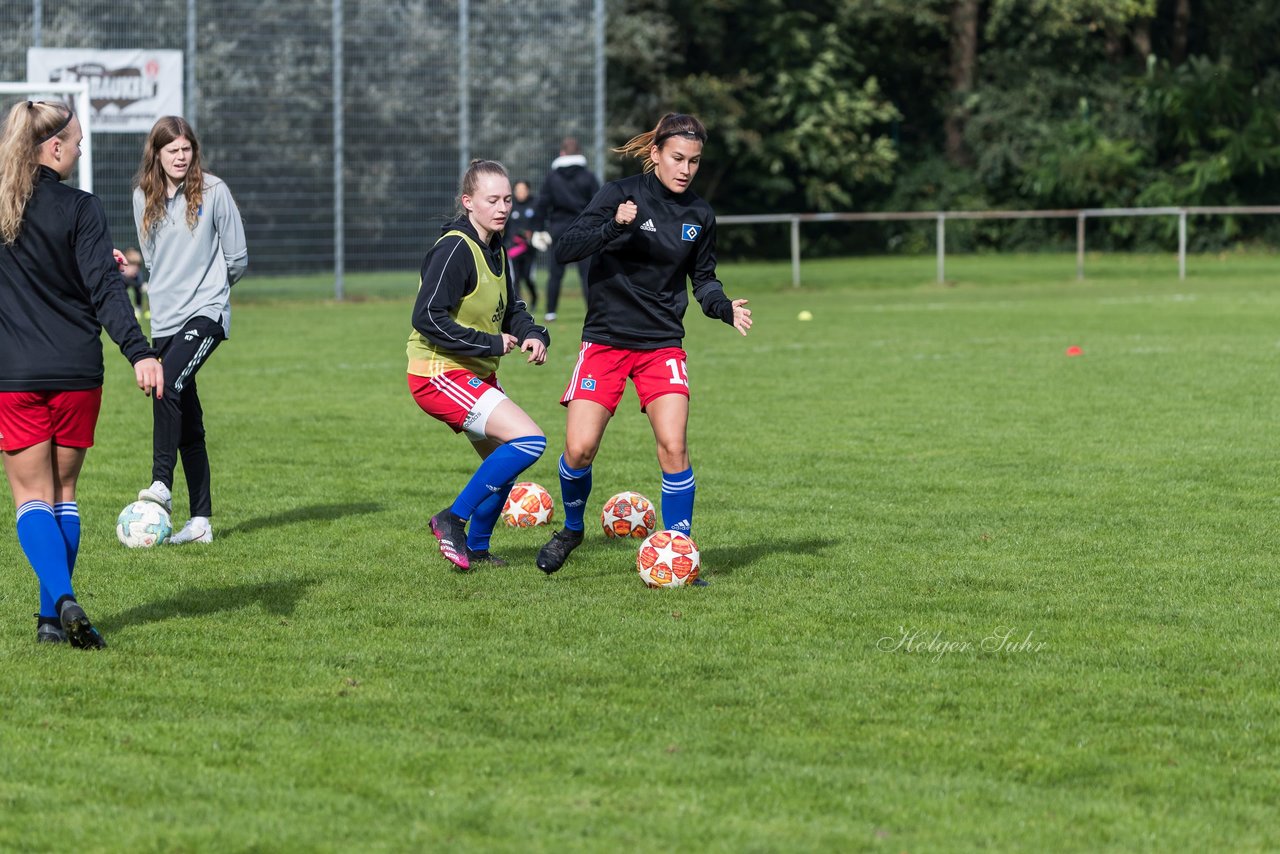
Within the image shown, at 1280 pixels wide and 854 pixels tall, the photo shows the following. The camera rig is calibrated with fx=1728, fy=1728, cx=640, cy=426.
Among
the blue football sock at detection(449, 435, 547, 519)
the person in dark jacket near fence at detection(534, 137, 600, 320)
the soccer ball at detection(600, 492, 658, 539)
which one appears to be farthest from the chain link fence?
the blue football sock at detection(449, 435, 547, 519)

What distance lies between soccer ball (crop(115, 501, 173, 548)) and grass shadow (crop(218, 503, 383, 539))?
35 centimetres

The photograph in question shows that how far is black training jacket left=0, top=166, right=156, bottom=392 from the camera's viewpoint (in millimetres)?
5504

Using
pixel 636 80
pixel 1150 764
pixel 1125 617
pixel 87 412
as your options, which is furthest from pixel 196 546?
Result: pixel 636 80

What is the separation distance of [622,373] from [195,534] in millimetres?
2207

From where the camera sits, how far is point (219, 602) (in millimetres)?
6594

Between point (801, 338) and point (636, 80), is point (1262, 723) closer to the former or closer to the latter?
point (801, 338)

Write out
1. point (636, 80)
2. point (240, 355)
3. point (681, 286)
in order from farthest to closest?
point (636, 80) < point (240, 355) < point (681, 286)

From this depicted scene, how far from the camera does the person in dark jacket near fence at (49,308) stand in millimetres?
5469

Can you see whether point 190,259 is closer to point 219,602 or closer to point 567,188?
point 219,602

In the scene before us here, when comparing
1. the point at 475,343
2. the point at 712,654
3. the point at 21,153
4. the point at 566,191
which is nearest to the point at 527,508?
the point at 475,343

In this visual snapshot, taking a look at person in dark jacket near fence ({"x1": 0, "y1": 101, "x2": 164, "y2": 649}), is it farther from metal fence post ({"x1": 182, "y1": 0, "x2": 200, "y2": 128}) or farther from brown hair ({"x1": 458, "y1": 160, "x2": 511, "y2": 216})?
metal fence post ({"x1": 182, "y1": 0, "x2": 200, "y2": 128})

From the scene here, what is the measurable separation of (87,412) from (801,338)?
44.2ft

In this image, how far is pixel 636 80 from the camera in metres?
37.6

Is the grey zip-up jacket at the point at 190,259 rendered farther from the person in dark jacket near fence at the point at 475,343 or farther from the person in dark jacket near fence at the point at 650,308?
the person in dark jacket near fence at the point at 650,308
